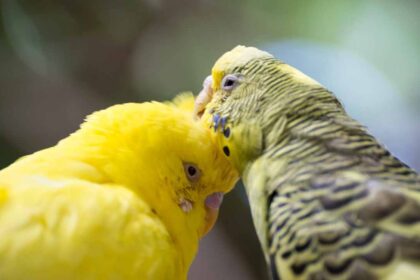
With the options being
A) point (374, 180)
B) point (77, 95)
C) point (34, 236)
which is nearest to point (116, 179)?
point (34, 236)

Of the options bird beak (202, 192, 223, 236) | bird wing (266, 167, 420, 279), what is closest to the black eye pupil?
bird beak (202, 192, 223, 236)

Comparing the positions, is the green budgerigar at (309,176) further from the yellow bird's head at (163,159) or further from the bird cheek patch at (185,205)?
the bird cheek patch at (185,205)

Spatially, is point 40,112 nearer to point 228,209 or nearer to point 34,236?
point 228,209

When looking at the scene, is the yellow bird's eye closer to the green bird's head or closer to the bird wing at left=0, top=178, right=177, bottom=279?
the green bird's head

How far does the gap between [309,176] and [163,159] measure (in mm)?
517

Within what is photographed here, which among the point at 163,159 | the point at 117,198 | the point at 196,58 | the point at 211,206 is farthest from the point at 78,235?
the point at 196,58

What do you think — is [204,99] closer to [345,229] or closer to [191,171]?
[191,171]

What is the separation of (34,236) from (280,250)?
581 mm

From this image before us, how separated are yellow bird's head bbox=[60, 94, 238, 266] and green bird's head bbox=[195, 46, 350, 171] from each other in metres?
0.10

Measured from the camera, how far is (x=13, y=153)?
9.31 feet

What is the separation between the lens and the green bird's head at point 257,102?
4.72 ft

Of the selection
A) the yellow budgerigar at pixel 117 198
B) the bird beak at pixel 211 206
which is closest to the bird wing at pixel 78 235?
the yellow budgerigar at pixel 117 198

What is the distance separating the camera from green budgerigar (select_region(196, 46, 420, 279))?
1085mm

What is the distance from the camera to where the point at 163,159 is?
163cm
